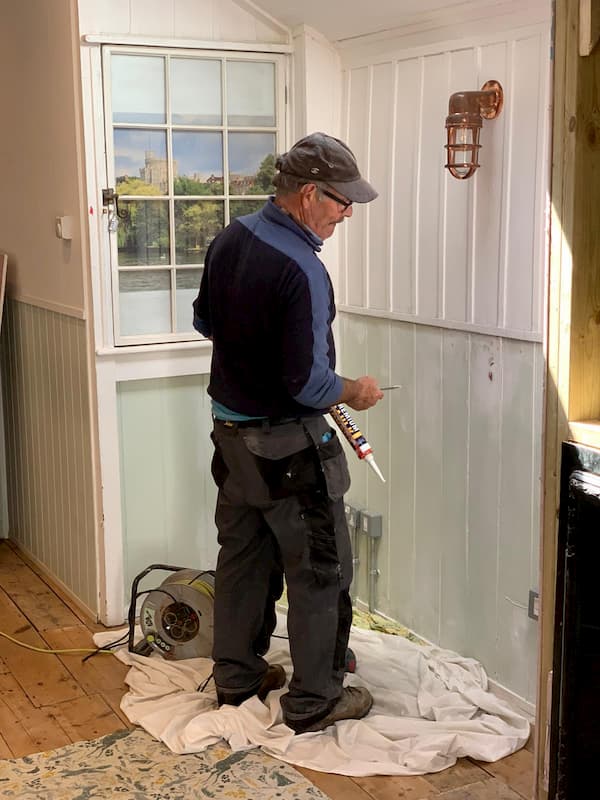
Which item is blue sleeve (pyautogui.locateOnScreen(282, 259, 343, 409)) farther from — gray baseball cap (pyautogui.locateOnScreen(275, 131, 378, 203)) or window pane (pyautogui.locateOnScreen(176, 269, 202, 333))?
window pane (pyautogui.locateOnScreen(176, 269, 202, 333))

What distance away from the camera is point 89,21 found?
364 cm

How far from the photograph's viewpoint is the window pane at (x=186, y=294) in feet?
13.0

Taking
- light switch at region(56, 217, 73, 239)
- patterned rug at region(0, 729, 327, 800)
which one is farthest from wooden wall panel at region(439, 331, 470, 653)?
light switch at region(56, 217, 73, 239)

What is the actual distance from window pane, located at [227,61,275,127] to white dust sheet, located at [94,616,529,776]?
1.95 metres

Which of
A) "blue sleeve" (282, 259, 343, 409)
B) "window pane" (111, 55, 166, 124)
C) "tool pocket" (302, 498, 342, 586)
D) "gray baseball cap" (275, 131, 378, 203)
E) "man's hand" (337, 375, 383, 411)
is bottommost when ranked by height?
"tool pocket" (302, 498, 342, 586)

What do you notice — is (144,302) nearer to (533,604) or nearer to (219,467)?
(219,467)

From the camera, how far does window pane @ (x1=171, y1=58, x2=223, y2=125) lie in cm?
381

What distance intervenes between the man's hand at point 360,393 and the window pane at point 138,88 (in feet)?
4.47

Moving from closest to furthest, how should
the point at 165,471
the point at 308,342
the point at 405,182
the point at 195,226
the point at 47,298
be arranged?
the point at 308,342 < the point at 405,182 < the point at 195,226 < the point at 165,471 < the point at 47,298

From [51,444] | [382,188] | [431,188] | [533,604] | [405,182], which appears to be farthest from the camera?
[51,444]

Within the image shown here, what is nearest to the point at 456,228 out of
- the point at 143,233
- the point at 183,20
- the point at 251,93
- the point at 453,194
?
the point at 453,194

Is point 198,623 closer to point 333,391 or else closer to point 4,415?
point 333,391

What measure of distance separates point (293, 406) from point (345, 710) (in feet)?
3.11

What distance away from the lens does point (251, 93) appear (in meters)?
3.93
